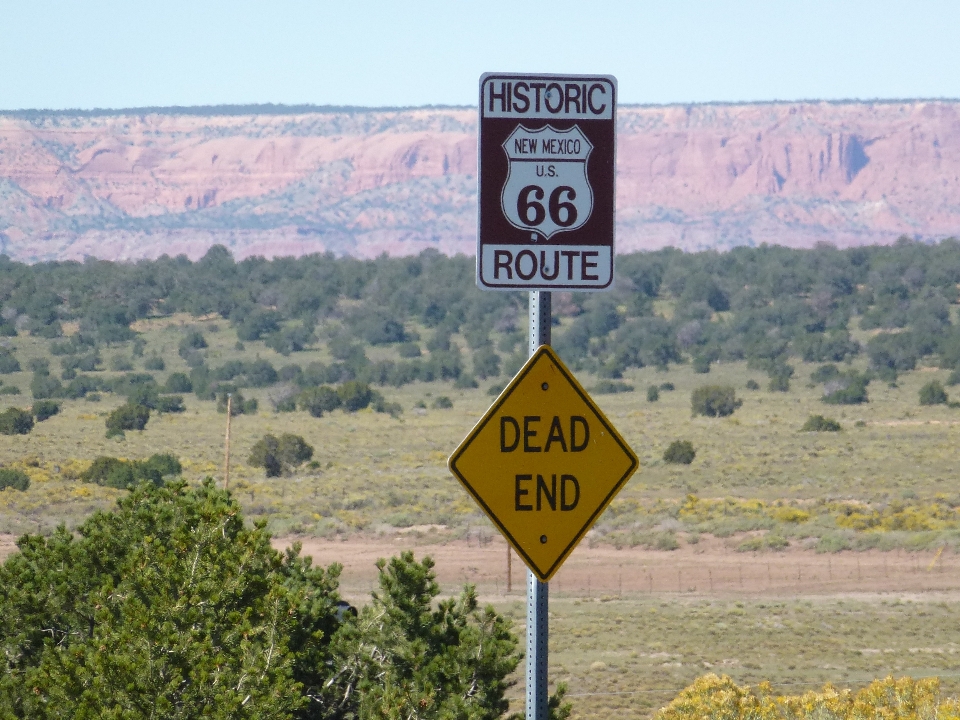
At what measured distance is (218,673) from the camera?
748 cm

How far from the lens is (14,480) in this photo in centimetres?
3672

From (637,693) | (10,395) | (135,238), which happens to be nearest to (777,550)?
(637,693)

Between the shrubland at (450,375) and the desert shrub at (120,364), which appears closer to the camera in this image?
the shrubland at (450,375)

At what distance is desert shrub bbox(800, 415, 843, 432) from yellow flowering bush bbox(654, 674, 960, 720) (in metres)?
37.7

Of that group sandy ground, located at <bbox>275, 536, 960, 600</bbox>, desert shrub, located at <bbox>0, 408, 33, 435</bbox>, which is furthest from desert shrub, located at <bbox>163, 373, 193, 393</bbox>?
sandy ground, located at <bbox>275, 536, 960, 600</bbox>

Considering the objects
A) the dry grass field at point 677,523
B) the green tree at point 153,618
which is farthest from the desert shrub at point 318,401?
the green tree at point 153,618

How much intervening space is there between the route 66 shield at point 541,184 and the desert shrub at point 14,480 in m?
33.9

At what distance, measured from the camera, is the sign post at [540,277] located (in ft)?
17.0

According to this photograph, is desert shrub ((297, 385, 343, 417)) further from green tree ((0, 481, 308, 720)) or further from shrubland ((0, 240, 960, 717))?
green tree ((0, 481, 308, 720))

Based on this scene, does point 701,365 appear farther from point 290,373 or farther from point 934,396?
point 290,373

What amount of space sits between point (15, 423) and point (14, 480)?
12.5 m

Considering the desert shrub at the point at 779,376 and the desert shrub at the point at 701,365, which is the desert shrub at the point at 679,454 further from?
the desert shrub at the point at 701,365

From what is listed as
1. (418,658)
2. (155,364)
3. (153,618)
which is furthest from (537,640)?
(155,364)

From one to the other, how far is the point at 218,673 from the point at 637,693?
1267 centimetres
